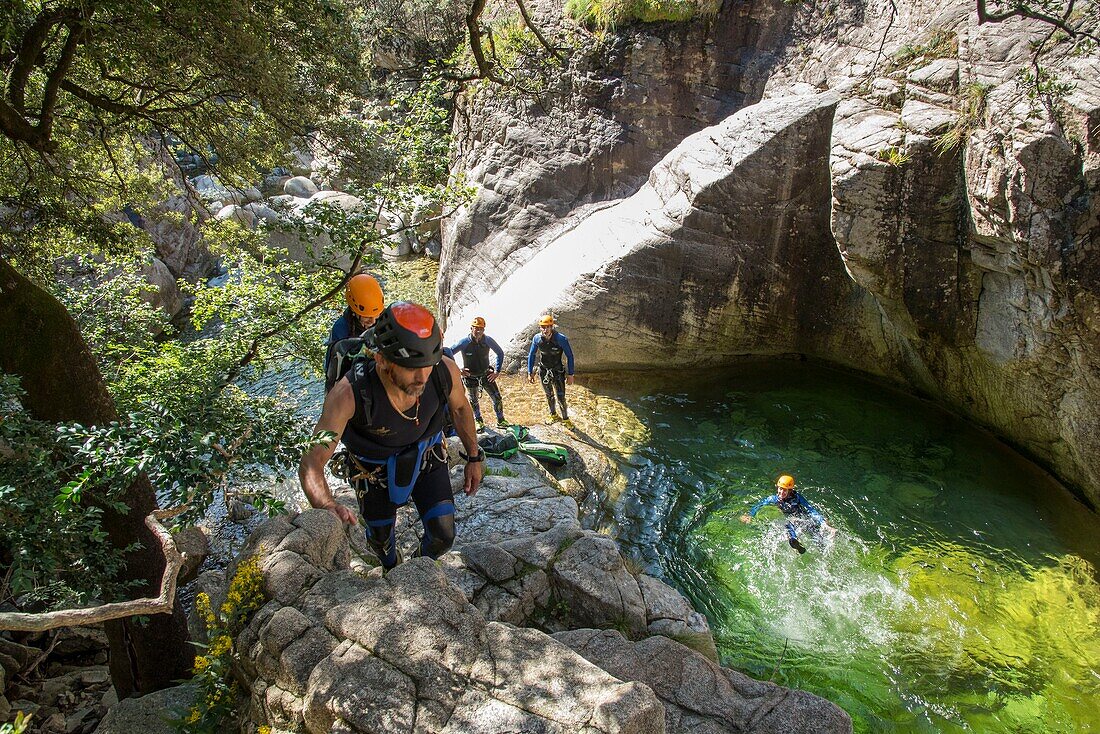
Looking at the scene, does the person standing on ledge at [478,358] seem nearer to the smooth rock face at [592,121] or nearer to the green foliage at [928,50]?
the smooth rock face at [592,121]

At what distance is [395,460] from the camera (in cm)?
450

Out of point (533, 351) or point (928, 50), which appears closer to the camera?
point (928, 50)

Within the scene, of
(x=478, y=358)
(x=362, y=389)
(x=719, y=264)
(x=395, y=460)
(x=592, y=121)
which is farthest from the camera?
(x=592, y=121)

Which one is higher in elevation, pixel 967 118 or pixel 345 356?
pixel 967 118

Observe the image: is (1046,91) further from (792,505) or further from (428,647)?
(428,647)

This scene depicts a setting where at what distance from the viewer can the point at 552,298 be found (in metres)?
13.5

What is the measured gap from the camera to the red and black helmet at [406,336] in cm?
389

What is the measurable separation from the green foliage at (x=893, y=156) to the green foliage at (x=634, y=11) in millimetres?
7597

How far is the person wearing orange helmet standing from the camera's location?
5809mm

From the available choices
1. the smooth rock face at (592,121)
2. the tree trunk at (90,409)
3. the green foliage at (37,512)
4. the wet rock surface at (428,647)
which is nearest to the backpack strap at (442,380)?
the wet rock surface at (428,647)

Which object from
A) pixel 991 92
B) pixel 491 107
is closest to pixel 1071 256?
pixel 991 92

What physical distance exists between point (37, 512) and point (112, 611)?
3.78 ft

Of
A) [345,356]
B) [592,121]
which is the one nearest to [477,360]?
[345,356]

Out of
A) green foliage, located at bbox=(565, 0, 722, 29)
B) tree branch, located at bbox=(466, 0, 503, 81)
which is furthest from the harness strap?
green foliage, located at bbox=(565, 0, 722, 29)
